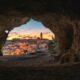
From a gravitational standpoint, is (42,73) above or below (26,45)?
below

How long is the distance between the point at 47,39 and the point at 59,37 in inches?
550

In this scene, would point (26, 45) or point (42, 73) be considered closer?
point (42, 73)

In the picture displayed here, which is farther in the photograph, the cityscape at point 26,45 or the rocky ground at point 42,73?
the cityscape at point 26,45

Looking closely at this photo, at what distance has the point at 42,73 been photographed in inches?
297

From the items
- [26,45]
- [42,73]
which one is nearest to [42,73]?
[42,73]

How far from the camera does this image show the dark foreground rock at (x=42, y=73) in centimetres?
732

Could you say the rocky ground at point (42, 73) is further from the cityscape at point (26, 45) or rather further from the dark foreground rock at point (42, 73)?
the cityscape at point (26, 45)

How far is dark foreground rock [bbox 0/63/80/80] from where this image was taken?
7.32m

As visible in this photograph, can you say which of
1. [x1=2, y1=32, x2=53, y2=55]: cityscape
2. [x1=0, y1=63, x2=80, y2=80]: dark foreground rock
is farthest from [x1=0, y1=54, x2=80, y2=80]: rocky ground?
[x1=2, y1=32, x2=53, y2=55]: cityscape

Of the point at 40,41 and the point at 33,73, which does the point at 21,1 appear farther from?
the point at 40,41

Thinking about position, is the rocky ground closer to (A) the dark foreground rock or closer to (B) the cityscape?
(A) the dark foreground rock

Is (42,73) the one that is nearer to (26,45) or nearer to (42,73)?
(42,73)

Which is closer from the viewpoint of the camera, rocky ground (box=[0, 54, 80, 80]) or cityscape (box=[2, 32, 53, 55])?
rocky ground (box=[0, 54, 80, 80])

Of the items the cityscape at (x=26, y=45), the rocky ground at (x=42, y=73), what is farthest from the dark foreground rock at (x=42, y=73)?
the cityscape at (x=26, y=45)
